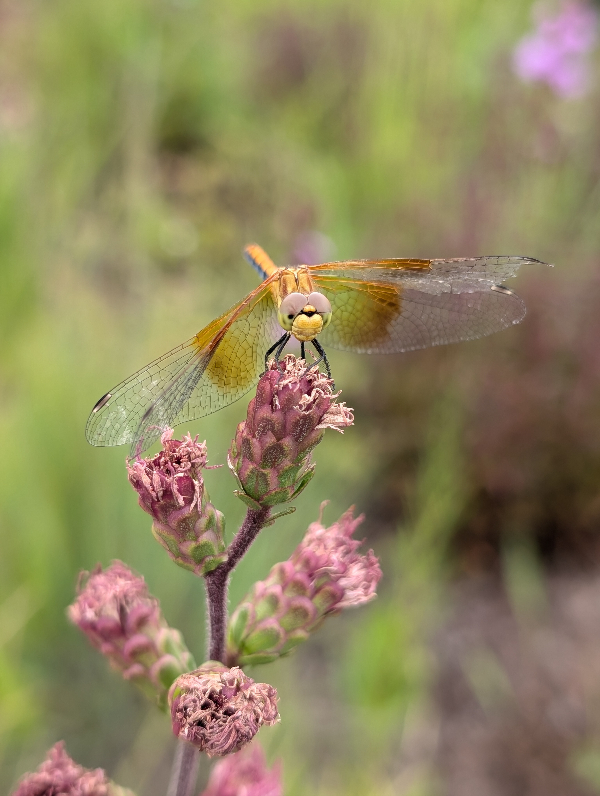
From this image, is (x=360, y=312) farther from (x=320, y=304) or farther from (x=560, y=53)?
(x=560, y=53)

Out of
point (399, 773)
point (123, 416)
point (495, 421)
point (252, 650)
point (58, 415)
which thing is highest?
point (123, 416)

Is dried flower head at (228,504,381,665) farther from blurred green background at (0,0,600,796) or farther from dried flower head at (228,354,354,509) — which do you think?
blurred green background at (0,0,600,796)

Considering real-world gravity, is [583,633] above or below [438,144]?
below

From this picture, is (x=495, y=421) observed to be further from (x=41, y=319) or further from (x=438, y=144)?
(x=438, y=144)

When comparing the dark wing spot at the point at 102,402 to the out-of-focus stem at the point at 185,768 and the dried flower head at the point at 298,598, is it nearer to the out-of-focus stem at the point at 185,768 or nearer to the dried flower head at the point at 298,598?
the dried flower head at the point at 298,598

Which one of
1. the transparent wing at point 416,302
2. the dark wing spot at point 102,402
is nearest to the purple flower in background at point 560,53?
the transparent wing at point 416,302

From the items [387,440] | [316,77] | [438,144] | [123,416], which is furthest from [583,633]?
[316,77]

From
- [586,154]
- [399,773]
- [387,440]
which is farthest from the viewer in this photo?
[586,154]
